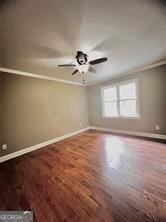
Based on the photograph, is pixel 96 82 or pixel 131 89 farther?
pixel 96 82

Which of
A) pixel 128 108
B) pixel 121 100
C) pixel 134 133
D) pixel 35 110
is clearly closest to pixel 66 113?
pixel 35 110

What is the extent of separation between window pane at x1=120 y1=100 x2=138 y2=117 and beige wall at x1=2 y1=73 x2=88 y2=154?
1.91 metres

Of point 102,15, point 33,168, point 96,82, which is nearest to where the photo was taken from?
point 102,15

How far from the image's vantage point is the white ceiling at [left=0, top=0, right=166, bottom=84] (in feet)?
4.84

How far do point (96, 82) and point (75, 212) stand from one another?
16.4 feet

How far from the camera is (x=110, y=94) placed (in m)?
5.37

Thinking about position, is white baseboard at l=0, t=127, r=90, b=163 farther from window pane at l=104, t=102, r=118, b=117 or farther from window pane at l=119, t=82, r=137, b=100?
window pane at l=119, t=82, r=137, b=100

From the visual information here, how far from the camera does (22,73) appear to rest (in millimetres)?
3621

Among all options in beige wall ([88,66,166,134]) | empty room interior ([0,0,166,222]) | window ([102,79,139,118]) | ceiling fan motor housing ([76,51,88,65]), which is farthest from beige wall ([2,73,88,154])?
beige wall ([88,66,166,134])

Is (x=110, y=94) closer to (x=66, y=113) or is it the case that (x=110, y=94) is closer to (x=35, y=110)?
(x=66, y=113)

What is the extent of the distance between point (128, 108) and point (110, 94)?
103 cm

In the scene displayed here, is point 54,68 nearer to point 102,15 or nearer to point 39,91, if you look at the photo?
point 39,91

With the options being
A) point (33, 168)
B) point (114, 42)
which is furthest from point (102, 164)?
point (114, 42)

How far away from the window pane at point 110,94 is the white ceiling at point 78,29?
2270 millimetres
